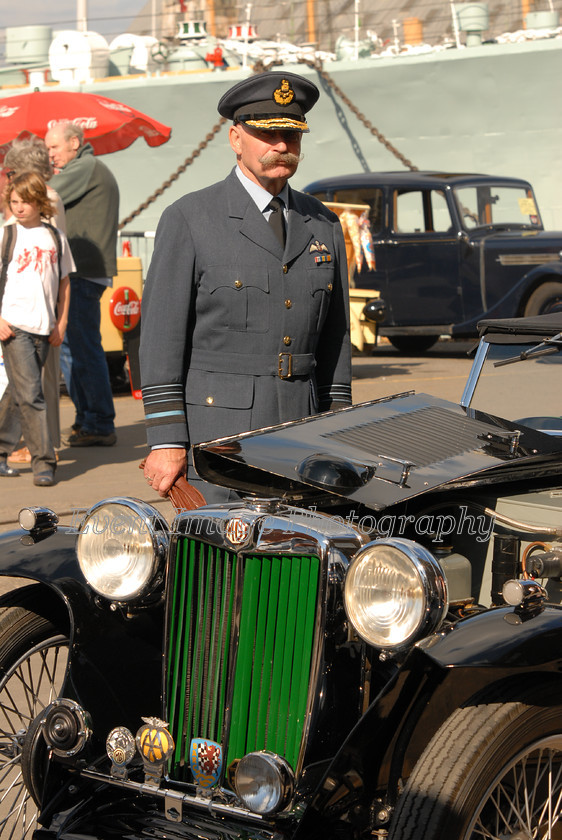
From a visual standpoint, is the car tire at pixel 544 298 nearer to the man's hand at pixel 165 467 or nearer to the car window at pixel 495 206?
the car window at pixel 495 206

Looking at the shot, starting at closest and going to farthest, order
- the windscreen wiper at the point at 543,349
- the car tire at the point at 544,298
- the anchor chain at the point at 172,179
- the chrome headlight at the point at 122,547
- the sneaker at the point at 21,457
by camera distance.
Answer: the chrome headlight at the point at 122,547 < the windscreen wiper at the point at 543,349 < the sneaker at the point at 21,457 < the car tire at the point at 544,298 < the anchor chain at the point at 172,179

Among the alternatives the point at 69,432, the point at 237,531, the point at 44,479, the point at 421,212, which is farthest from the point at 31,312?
the point at 421,212

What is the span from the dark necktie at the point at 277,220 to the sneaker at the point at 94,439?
5.20 metres

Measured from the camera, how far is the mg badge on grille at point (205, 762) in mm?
2639

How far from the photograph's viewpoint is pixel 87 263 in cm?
855

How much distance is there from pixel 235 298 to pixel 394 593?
53.5 inches

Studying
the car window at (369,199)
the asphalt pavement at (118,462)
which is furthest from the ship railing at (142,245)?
the car window at (369,199)

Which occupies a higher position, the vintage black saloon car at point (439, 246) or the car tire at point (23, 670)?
the vintage black saloon car at point (439, 246)

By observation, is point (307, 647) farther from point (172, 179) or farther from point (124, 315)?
point (172, 179)

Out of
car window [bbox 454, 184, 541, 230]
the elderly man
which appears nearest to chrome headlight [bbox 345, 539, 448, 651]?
the elderly man

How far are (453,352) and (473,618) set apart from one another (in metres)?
12.6

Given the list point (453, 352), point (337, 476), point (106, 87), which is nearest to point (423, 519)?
point (337, 476)

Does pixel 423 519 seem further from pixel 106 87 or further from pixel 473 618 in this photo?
pixel 106 87

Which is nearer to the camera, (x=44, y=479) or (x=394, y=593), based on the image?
(x=394, y=593)
